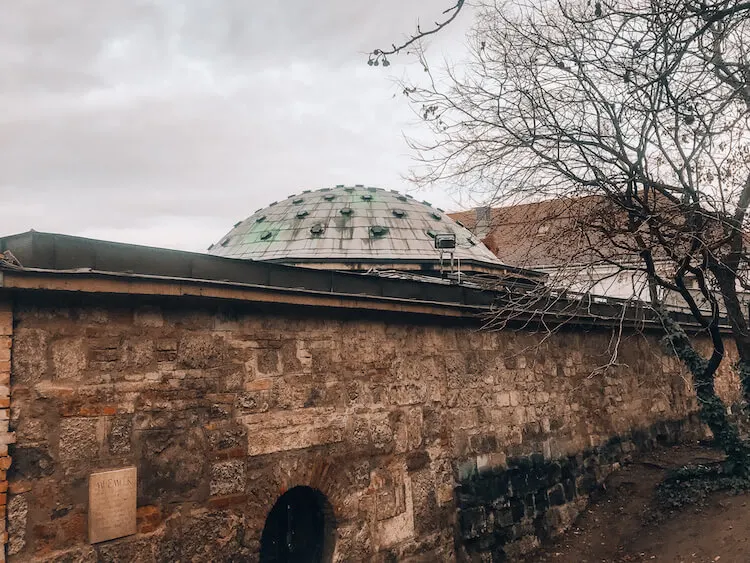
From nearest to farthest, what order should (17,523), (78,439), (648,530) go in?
(17,523)
(78,439)
(648,530)

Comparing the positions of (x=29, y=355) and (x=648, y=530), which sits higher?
(x=29, y=355)

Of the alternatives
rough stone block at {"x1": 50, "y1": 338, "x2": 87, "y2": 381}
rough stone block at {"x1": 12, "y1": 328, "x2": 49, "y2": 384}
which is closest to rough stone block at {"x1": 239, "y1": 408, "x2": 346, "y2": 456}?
rough stone block at {"x1": 50, "y1": 338, "x2": 87, "y2": 381}

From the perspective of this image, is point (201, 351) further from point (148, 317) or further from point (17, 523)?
point (17, 523)

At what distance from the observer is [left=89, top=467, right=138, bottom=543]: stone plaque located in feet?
16.3

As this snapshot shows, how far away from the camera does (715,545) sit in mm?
7719

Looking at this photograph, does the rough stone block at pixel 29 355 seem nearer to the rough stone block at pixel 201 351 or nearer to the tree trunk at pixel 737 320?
the rough stone block at pixel 201 351

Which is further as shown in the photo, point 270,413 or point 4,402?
point 270,413

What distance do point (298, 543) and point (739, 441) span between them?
22.7 feet

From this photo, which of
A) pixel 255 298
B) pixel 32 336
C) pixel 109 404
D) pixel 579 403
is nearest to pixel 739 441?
pixel 579 403

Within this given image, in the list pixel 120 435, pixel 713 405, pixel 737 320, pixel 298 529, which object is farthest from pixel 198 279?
pixel 713 405

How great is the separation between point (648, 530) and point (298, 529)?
5.17m

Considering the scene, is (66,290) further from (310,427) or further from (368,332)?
(368,332)

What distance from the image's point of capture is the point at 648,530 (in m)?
8.88

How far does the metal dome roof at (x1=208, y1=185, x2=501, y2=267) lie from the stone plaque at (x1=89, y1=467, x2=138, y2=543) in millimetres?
9617
